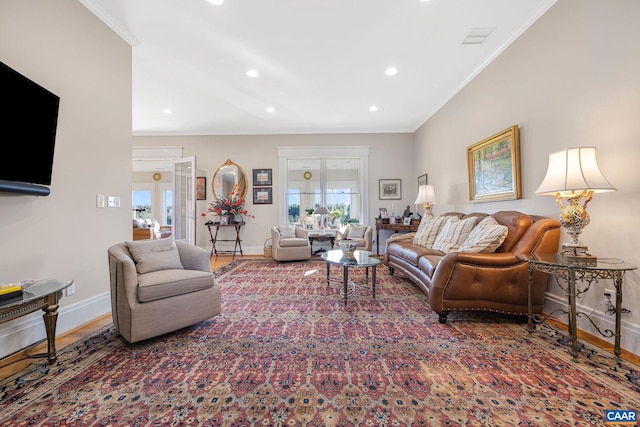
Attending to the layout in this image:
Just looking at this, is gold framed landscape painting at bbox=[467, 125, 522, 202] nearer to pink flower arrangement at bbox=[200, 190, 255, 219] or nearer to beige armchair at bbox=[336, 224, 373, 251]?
beige armchair at bbox=[336, 224, 373, 251]

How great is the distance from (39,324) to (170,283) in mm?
1004

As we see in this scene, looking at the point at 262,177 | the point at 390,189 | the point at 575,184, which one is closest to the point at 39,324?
the point at 575,184

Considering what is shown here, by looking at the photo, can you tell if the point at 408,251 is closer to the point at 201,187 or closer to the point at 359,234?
the point at 359,234

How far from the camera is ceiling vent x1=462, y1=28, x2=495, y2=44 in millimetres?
2717

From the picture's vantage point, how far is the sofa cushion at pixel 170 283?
1.92 metres

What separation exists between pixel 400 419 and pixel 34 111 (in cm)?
299

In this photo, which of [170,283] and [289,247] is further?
[289,247]

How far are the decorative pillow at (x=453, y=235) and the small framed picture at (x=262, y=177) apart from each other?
402 centimetres

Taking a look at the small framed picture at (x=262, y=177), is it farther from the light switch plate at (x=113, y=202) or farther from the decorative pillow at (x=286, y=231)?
the light switch plate at (x=113, y=202)

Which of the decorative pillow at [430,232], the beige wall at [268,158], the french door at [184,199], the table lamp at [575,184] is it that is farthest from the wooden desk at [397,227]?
the french door at [184,199]

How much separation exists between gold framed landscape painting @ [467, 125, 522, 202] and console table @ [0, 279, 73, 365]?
4.12 m

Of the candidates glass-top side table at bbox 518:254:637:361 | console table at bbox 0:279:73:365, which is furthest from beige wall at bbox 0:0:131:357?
glass-top side table at bbox 518:254:637:361

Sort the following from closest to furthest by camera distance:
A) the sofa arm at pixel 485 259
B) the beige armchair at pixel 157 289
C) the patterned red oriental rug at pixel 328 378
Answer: the patterned red oriental rug at pixel 328 378 → the beige armchair at pixel 157 289 → the sofa arm at pixel 485 259

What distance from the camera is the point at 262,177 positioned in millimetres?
6098
